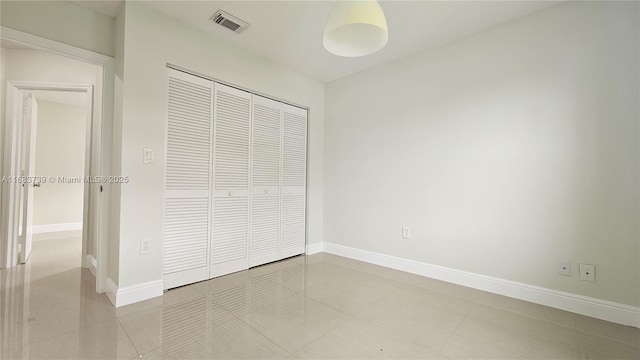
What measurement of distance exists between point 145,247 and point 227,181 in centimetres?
95

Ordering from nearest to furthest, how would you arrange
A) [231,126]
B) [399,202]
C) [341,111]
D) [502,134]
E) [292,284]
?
1. [502,134]
2. [292,284]
3. [231,126]
4. [399,202]
5. [341,111]

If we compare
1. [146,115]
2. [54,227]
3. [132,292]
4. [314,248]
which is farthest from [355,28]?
[54,227]

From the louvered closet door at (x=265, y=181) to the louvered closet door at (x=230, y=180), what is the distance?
0.33 ft

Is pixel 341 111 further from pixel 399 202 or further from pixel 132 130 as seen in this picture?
pixel 132 130

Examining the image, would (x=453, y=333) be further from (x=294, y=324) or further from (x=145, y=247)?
(x=145, y=247)

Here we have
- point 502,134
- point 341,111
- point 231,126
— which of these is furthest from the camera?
point 341,111

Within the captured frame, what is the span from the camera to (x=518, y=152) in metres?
2.32

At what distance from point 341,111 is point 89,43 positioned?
2688 mm

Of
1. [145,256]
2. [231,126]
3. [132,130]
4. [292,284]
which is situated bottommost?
[292,284]

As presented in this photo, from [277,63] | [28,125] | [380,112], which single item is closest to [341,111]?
[380,112]

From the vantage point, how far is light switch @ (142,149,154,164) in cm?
220

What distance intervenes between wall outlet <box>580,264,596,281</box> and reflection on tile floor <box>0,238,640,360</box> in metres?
0.29

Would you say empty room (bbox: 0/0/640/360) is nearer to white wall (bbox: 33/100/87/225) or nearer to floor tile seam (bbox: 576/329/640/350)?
floor tile seam (bbox: 576/329/640/350)

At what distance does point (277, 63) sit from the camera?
325 cm
